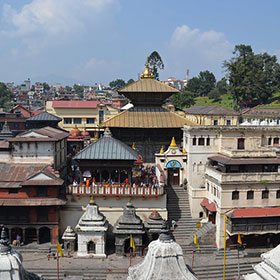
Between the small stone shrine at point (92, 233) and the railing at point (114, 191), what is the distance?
2.25m

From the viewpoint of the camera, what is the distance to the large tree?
235ft

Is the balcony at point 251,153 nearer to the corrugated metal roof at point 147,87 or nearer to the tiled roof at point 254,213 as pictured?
the tiled roof at point 254,213

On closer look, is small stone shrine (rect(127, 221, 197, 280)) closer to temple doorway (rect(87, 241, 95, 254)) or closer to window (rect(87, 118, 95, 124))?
temple doorway (rect(87, 241, 95, 254))

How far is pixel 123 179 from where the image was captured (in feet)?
113

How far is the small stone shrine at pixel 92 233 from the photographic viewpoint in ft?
97.7

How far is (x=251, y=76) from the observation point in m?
79.6

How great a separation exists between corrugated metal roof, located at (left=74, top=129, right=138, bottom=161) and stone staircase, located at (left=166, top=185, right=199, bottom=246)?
592 centimetres

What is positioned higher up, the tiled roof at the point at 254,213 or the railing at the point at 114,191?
the railing at the point at 114,191

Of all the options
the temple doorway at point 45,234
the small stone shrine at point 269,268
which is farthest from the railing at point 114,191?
the small stone shrine at point 269,268

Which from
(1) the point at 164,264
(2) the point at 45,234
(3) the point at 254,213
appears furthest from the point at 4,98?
(1) the point at 164,264

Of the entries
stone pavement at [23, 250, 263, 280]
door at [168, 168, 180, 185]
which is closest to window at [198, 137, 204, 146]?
door at [168, 168, 180, 185]

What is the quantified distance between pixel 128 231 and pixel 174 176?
9560mm

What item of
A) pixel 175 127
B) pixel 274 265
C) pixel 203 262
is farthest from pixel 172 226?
pixel 274 265

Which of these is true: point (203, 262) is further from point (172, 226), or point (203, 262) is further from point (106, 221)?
point (106, 221)
